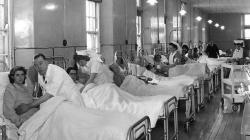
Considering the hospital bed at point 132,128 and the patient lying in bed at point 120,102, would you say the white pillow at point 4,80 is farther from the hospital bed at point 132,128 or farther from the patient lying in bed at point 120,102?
the patient lying in bed at point 120,102

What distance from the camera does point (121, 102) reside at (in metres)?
5.11

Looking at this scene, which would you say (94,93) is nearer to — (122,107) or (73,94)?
(122,107)

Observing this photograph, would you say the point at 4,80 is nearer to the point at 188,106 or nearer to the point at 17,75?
the point at 17,75

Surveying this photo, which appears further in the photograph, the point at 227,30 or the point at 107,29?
the point at 227,30

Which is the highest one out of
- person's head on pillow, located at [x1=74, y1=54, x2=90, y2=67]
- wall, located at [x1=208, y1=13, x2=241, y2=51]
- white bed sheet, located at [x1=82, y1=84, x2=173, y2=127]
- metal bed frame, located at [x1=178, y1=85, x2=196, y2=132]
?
wall, located at [x1=208, y1=13, x2=241, y2=51]

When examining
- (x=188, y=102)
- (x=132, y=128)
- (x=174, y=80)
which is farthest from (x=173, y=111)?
(x=132, y=128)

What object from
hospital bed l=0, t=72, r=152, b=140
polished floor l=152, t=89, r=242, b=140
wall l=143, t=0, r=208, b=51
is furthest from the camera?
wall l=143, t=0, r=208, b=51

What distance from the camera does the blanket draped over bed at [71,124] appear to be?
3.69 metres

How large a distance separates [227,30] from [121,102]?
22.0 m

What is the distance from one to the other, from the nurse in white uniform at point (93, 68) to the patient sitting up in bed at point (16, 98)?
156 cm

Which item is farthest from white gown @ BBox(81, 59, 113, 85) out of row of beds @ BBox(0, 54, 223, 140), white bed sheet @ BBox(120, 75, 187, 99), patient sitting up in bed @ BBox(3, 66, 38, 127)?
patient sitting up in bed @ BBox(3, 66, 38, 127)

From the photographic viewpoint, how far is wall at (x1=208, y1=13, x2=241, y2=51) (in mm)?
25844

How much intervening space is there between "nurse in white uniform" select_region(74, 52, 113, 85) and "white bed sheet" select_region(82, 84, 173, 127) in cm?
69

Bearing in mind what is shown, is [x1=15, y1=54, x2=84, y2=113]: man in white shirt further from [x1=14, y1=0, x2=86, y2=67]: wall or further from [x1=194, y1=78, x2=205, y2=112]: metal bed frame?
[x1=194, y1=78, x2=205, y2=112]: metal bed frame
